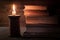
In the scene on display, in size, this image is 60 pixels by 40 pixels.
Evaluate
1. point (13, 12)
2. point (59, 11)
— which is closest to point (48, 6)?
point (59, 11)

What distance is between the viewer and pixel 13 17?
2059 millimetres

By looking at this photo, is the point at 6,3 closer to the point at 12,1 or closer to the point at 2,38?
the point at 12,1

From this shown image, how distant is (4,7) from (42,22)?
671 millimetres

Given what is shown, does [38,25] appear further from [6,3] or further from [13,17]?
[6,3]

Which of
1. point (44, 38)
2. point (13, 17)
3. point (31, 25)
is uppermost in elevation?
point (13, 17)

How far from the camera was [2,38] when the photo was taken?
80.7 inches

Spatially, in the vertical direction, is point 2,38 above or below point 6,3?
below

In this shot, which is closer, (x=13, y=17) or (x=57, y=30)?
(x=13, y=17)

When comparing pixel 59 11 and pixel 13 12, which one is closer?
pixel 13 12

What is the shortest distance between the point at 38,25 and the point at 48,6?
34 cm

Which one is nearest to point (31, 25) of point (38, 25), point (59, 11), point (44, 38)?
point (38, 25)

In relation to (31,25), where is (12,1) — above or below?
above

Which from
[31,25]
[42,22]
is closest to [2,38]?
[31,25]

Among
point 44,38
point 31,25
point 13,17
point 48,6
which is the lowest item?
point 44,38
